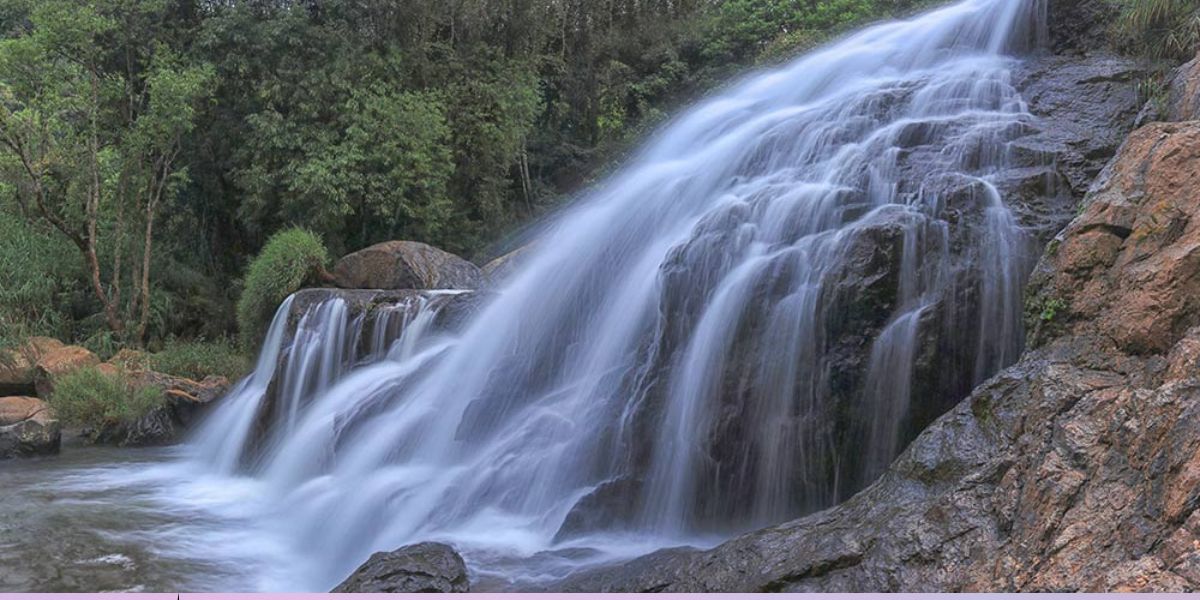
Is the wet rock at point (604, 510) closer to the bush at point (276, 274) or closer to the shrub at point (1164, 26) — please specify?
the shrub at point (1164, 26)

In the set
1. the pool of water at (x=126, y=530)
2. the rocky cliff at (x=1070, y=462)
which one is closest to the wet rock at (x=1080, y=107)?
the rocky cliff at (x=1070, y=462)

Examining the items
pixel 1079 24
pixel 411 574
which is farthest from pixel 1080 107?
pixel 411 574

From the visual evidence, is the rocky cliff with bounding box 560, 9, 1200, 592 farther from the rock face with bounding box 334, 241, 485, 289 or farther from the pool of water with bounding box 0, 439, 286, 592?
the rock face with bounding box 334, 241, 485, 289

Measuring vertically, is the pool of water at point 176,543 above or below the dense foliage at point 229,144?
below

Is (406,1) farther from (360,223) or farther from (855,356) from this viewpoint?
(855,356)

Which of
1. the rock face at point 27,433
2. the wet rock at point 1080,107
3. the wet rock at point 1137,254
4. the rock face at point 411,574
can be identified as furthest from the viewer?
the rock face at point 27,433

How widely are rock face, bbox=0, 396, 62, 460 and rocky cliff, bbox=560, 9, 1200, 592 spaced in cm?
587

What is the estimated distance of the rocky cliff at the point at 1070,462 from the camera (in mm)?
2674

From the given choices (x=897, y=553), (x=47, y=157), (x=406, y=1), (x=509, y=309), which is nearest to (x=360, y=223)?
(x=406, y=1)

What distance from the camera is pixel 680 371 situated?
5211mm

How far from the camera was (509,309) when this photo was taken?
23.3 feet

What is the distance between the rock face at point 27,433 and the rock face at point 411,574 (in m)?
5.36

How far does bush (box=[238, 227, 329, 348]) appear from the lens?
9609 millimetres

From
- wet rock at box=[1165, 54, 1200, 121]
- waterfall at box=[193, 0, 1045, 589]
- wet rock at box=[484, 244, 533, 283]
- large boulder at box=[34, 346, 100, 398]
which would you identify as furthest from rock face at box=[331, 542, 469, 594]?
large boulder at box=[34, 346, 100, 398]
